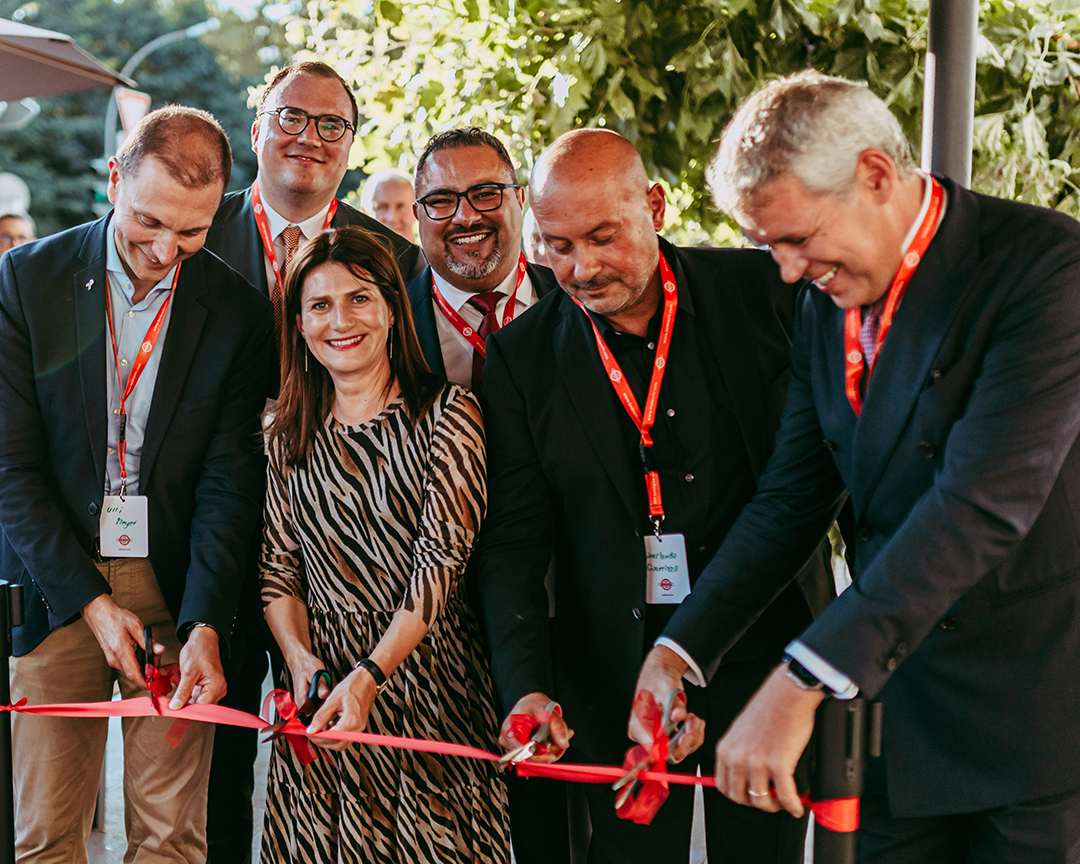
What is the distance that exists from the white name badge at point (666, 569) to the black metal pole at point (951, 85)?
1.15m

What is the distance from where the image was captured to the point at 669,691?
195cm

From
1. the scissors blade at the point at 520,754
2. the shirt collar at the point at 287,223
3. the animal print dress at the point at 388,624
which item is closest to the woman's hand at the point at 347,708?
the animal print dress at the point at 388,624

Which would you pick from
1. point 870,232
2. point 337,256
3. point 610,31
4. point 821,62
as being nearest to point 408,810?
point 337,256

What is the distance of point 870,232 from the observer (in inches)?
63.8

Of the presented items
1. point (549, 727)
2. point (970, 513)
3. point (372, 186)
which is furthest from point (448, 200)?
point (372, 186)

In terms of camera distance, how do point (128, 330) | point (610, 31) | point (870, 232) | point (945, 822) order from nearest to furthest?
point (870, 232), point (945, 822), point (128, 330), point (610, 31)

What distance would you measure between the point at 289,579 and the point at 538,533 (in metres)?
0.59

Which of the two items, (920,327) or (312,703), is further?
Answer: (312,703)

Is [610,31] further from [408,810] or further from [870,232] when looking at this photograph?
[408,810]

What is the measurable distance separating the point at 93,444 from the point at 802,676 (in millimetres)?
1773

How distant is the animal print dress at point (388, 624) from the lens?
2271 millimetres

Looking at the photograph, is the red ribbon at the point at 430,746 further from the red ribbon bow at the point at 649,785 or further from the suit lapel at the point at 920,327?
the suit lapel at the point at 920,327

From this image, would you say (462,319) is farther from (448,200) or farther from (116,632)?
(116,632)

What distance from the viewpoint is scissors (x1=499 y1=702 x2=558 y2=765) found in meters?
1.88
